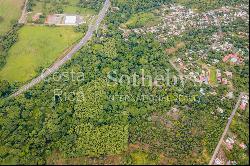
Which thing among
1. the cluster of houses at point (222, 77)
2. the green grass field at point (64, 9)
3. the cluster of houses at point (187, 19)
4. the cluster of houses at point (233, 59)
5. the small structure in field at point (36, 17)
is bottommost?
the cluster of houses at point (222, 77)

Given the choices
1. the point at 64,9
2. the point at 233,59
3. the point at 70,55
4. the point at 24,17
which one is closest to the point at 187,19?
the point at 233,59

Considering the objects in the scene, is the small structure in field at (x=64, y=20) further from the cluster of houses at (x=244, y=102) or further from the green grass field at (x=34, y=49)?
the cluster of houses at (x=244, y=102)

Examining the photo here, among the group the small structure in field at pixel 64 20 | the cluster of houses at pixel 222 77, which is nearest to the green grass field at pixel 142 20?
the small structure in field at pixel 64 20

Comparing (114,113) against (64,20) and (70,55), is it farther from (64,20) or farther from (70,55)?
(64,20)

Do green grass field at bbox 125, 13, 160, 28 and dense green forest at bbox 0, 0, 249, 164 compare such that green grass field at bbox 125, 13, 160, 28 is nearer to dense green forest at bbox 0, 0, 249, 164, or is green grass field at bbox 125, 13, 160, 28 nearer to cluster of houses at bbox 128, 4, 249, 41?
cluster of houses at bbox 128, 4, 249, 41

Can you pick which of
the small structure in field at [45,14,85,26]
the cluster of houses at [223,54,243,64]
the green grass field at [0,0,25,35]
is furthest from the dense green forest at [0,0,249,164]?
the small structure in field at [45,14,85,26]

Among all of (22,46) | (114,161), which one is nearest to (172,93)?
(114,161)

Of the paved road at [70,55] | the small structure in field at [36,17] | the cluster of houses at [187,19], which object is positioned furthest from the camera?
the small structure in field at [36,17]

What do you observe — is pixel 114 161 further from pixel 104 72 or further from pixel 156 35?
pixel 156 35
